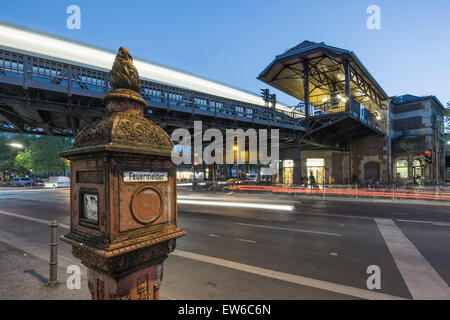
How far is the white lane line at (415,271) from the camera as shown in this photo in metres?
3.77

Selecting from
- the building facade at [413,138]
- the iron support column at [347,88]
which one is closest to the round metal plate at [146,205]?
the iron support column at [347,88]

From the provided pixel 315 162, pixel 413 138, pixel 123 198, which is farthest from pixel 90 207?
pixel 413 138

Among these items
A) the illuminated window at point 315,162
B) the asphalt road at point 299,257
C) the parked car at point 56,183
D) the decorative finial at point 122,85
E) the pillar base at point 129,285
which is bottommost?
the parked car at point 56,183

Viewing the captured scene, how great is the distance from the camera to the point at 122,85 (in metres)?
2.23

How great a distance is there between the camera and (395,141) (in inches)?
1264

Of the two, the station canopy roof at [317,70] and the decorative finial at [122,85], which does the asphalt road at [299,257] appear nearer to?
the decorative finial at [122,85]

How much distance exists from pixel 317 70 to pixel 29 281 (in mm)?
27276

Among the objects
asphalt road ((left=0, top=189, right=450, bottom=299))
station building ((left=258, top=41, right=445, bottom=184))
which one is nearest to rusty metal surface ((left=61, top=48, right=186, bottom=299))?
asphalt road ((left=0, top=189, right=450, bottom=299))

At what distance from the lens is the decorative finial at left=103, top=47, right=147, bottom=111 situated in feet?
7.14

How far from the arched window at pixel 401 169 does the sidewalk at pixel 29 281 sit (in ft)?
122

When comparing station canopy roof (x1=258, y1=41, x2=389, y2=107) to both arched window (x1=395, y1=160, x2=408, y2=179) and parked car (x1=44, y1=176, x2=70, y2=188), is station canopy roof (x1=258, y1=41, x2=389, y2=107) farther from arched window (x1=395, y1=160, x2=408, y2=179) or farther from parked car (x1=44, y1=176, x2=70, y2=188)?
parked car (x1=44, y1=176, x2=70, y2=188)
